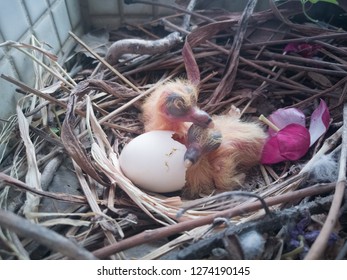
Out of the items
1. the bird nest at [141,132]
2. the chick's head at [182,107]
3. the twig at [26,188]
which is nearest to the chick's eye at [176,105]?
the chick's head at [182,107]

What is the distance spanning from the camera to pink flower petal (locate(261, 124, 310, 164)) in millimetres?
757

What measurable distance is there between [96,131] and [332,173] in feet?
1.73

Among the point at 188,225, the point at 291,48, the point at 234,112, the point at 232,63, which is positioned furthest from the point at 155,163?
the point at 291,48

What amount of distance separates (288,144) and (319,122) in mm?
111

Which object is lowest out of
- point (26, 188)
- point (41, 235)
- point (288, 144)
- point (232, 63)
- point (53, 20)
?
point (41, 235)

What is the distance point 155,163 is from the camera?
69 cm

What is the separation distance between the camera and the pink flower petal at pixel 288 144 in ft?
2.48

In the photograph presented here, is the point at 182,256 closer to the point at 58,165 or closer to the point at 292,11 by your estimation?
the point at 58,165

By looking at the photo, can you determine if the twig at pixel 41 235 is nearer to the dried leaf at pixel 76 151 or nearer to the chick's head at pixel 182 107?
the dried leaf at pixel 76 151

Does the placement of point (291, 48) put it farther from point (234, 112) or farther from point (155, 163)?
point (155, 163)

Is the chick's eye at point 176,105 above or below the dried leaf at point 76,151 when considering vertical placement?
above

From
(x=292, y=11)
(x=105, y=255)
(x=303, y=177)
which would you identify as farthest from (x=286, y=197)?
(x=292, y=11)

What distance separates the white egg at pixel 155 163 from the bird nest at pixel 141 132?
1.2 inches

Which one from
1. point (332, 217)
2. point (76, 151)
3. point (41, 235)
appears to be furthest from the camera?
point (76, 151)
